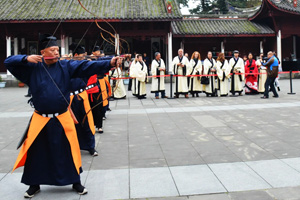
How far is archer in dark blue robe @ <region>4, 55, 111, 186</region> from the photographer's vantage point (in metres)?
3.53

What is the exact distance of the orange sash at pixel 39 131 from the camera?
3.54m

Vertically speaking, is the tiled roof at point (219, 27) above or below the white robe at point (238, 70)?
above

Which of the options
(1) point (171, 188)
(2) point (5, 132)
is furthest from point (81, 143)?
(2) point (5, 132)

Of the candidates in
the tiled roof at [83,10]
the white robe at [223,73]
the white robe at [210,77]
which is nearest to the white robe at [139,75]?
the white robe at [210,77]

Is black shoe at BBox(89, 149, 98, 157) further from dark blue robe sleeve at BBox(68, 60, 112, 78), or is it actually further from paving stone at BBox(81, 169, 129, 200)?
dark blue robe sleeve at BBox(68, 60, 112, 78)

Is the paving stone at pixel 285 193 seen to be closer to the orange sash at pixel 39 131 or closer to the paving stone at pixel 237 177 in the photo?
the paving stone at pixel 237 177

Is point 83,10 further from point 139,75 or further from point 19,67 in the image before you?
point 19,67

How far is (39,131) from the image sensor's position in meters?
3.55

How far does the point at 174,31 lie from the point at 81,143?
1686cm

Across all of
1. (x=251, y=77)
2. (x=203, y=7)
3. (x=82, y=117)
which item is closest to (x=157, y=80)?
(x=251, y=77)

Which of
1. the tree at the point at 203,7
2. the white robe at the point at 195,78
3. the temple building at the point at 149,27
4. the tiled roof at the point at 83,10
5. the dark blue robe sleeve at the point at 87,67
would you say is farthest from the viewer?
the tree at the point at 203,7

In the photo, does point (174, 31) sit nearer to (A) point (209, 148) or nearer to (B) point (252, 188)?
(A) point (209, 148)

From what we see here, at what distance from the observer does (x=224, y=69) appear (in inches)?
501

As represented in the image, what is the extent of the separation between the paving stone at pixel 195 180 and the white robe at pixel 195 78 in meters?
8.55
